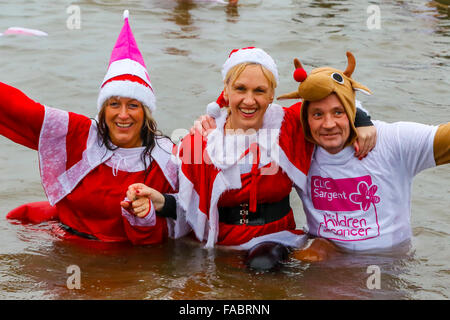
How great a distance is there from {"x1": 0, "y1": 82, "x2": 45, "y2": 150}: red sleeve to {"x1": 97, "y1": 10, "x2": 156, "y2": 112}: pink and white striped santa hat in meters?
0.43

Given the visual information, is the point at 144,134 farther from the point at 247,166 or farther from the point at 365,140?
the point at 365,140

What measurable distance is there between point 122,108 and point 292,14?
820cm

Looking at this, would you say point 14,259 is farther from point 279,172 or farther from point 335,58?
point 335,58

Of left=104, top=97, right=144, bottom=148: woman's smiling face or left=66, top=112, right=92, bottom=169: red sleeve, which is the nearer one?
left=104, top=97, right=144, bottom=148: woman's smiling face

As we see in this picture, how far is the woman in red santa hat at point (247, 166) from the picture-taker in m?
4.13

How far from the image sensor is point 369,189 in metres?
4.26

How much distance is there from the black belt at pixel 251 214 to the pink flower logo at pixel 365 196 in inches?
19.1

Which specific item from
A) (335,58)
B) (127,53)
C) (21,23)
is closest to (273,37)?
(335,58)

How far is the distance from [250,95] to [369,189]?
99 cm

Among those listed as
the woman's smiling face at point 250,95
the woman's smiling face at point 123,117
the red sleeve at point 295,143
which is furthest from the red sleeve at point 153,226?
the red sleeve at point 295,143

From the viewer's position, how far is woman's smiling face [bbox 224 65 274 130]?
161 inches

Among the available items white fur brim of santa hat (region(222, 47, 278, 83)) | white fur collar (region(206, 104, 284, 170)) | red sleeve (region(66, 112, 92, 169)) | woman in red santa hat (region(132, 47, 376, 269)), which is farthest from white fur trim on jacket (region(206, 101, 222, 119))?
red sleeve (region(66, 112, 92, 169))

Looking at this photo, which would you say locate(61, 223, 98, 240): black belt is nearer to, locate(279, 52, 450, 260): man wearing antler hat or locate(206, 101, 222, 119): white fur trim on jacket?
locate(206, 101, 222, 119): white fur trim on jacket

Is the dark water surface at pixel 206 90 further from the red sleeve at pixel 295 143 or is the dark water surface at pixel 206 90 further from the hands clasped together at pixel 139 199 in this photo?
the red sleeve at pixel 295 143
